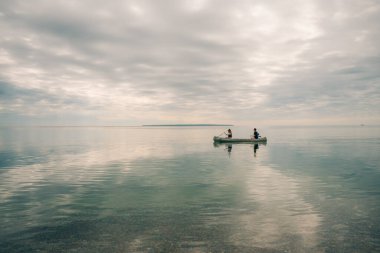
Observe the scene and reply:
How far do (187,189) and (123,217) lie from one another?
29.9ft

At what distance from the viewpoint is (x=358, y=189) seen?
25.6 metres

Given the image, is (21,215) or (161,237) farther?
(21,215)

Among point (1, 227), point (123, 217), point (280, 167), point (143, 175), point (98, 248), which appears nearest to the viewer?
point (98, 248)

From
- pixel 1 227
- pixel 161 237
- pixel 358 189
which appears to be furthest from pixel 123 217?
pixel 358 189

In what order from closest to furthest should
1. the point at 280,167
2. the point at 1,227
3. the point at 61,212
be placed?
the point at 1,227 < the point at 61,212 < the point at 280,167

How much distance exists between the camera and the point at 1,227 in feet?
52.5

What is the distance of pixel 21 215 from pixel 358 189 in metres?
26.3

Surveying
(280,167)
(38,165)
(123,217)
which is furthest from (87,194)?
(280,167)

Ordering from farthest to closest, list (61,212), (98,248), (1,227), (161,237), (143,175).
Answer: (143,175), (61,212), (1,227), (161,237), (98,248)

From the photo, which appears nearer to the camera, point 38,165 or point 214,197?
point 214,197

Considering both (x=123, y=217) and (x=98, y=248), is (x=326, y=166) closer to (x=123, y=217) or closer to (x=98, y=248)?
(x=123, y=217)

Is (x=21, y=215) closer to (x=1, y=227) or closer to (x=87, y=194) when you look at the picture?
(x=1, y=227)

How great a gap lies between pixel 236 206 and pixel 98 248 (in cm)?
1011

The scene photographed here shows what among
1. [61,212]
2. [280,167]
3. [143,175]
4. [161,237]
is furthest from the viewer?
[280,167]
